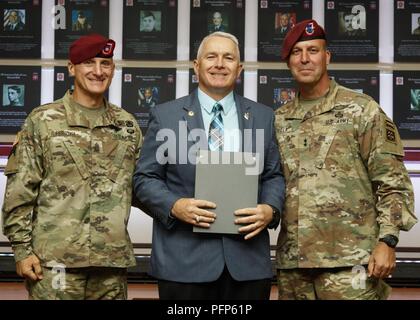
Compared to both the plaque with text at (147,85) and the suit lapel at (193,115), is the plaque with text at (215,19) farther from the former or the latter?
the suit lapel at (193,115)

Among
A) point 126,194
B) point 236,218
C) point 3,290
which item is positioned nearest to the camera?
point 236,218

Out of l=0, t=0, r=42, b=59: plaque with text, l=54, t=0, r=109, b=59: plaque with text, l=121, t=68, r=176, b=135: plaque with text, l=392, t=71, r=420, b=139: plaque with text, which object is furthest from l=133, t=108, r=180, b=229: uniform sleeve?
l=392, t=71, r=420, b=139: plaque with text

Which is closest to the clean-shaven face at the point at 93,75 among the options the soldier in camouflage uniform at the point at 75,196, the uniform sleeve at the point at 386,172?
the soldier in camouflage uniform at the point at 75,196

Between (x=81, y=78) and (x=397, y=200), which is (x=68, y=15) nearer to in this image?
(x=81, y=78)

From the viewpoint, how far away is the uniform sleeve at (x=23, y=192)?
308cm

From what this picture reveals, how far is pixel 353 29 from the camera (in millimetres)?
5234

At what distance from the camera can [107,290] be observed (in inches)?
125

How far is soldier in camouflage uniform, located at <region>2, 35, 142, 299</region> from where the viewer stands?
3.09 meters

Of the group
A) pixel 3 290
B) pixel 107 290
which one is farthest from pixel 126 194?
pixel 3 290

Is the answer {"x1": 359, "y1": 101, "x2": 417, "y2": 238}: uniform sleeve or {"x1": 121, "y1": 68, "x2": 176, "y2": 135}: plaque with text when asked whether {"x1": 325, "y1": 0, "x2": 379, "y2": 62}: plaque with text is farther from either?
{"x1": 359, "y1": 101, "x2": 417, "y2": 238}: uniform sleeve

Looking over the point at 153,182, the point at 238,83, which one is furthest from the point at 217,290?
the point at 238,83

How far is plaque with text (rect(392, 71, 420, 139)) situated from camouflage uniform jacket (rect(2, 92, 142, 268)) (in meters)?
2.68

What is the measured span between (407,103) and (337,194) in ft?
7.95
